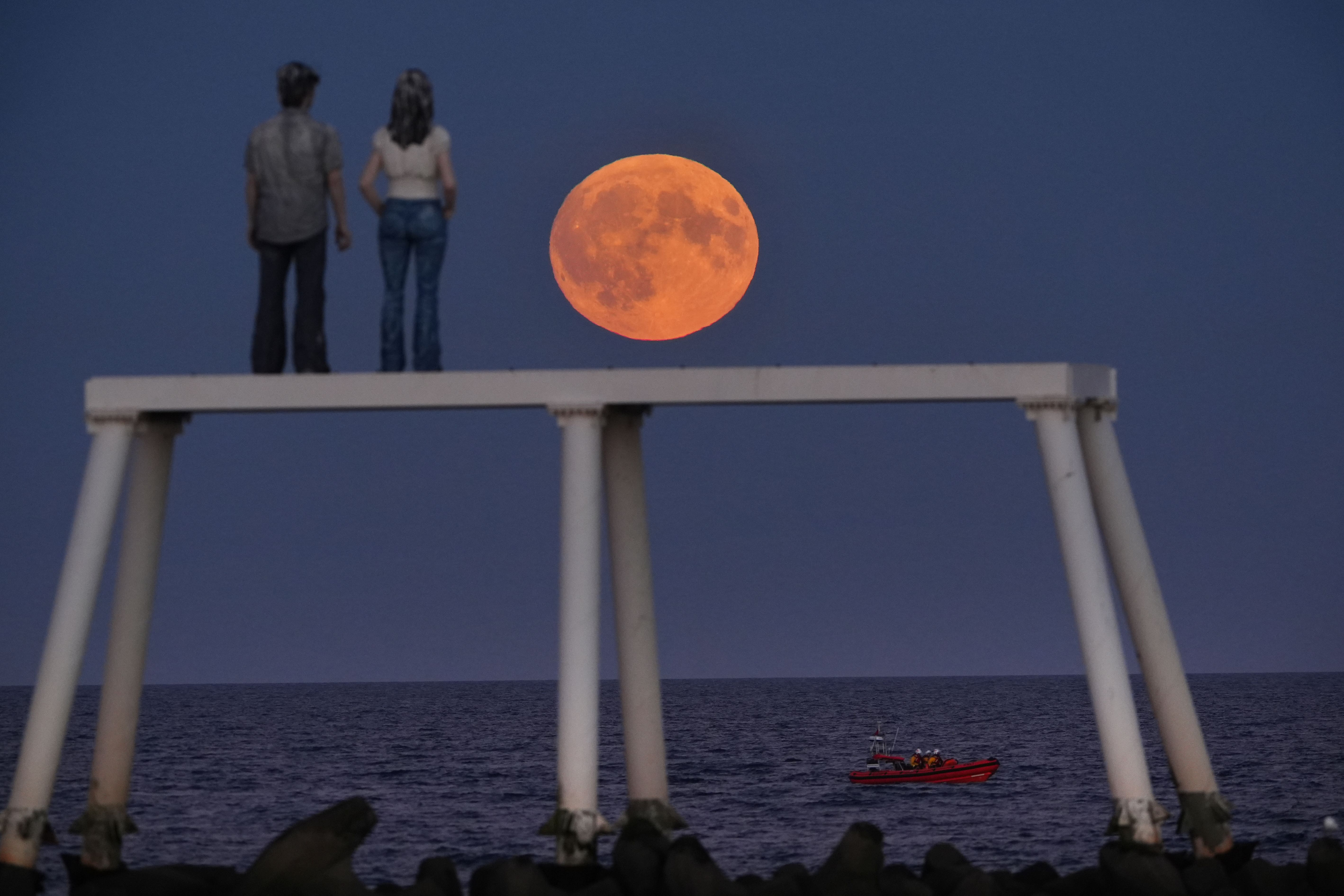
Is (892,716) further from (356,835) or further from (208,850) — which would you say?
(356,835)

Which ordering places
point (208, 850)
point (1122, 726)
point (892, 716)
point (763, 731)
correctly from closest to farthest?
1. point (1122, 726)
2. point (208, 850)
3. point (763, 731)
4. point (892, 716)

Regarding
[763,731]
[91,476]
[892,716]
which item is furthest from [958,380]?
[892,716]

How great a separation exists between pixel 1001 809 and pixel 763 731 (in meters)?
75.0

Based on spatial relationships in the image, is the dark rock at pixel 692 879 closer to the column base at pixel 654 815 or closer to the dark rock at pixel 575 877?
the dark rock at pixel 575 877

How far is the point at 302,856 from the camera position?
18547mm

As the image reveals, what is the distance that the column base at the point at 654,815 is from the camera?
2164 cm

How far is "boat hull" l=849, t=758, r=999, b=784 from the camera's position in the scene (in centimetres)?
9050

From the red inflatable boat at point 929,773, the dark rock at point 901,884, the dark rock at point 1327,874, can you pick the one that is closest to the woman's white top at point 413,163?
the dark rock at point 901,884

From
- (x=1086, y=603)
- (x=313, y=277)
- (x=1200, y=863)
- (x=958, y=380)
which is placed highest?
(x=313, y=277)

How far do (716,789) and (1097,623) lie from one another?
75241 millimetres

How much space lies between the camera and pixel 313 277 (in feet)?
68.7

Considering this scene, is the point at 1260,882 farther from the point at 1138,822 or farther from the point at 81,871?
the point at 81,871

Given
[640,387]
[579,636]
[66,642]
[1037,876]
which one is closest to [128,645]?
[66,642]

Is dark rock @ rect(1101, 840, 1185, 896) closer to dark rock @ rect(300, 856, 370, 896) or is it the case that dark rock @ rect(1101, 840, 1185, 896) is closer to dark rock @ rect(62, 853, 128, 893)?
dark rock @ rect(300, 856, 370, 896)
